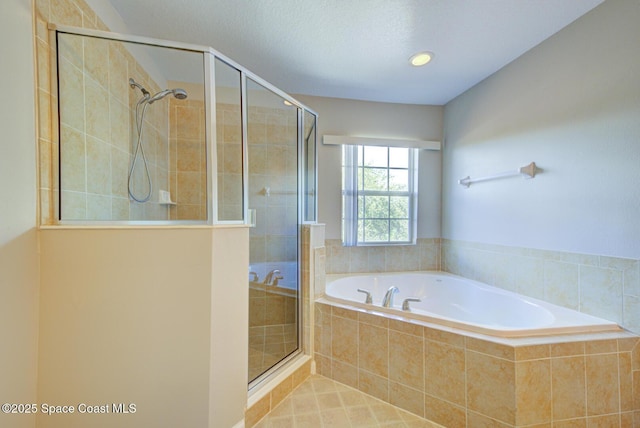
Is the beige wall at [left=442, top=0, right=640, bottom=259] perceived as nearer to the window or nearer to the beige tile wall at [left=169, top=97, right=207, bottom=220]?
the window

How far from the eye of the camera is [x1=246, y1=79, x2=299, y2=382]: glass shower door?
1721 mm

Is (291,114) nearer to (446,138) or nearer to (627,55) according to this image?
(446,138)

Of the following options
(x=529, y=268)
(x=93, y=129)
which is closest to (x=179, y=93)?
(x=93, y=129)

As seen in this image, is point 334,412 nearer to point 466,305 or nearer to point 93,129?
point 466,305

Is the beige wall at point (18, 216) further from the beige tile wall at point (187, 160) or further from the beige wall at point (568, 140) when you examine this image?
the beige wall at point (568, 140)

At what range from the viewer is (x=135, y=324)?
117 cm

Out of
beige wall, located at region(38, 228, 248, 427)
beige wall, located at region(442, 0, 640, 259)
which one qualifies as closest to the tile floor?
beige wall, located at region(38, 228, 248, 427)

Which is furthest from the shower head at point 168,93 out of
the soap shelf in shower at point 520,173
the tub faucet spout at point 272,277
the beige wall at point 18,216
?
the soap shelf in shower at point 520,173

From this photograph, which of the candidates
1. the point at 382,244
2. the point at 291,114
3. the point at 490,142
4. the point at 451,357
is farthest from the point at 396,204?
the point at 451,357

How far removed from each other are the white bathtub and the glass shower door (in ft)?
1.28

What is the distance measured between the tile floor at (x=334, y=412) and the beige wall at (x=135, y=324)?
0.43 meters

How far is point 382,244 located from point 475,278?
91cm

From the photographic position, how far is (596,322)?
1415 mm

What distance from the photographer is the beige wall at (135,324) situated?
3.66 feet
